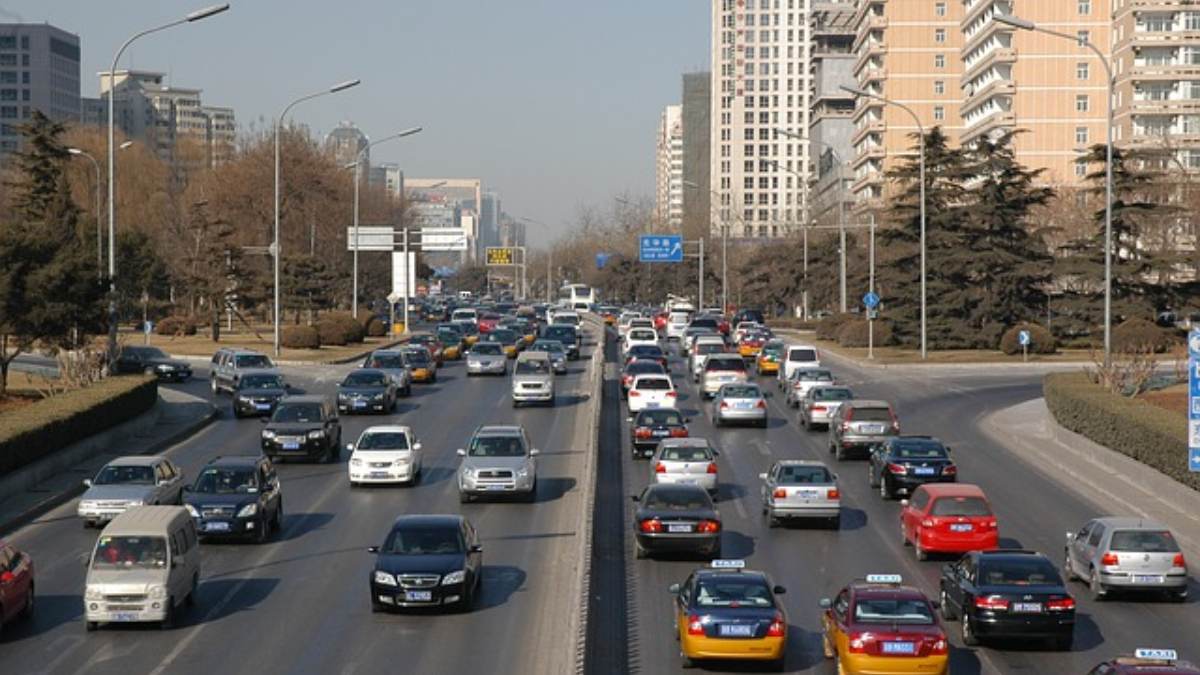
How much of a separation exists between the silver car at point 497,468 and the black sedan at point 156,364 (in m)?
30.7

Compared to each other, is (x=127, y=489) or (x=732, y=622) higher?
(x=127, y=489)

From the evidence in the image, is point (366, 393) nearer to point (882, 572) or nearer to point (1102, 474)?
point (1102, 474)

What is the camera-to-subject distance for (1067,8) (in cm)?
12450

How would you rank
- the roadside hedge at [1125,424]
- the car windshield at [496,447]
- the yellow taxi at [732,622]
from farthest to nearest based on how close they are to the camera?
the roadside hedge at [1125,424], the car windshield at [496,447], the yellow taxi at [732,622]

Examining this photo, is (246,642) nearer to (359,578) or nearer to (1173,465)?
(359,578)

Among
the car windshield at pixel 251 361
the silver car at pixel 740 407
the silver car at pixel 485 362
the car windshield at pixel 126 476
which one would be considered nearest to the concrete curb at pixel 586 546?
the silver car at pixel 740 407

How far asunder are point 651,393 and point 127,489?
71.6ft

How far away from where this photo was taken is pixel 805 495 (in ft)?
102

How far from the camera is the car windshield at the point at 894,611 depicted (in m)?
19.5

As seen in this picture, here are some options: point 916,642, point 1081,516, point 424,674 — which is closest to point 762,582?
point 916,642

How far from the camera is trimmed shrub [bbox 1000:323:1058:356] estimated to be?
78.8 metres

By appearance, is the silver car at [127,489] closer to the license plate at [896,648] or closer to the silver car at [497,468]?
the silver car at [497,468]

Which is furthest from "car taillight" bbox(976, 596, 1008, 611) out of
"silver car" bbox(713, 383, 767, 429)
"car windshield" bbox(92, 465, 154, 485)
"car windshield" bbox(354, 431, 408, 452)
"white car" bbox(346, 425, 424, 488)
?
"silver car" bbox(713, 383, 767, 429)

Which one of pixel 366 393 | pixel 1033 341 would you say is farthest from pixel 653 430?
pixel 1033 341
